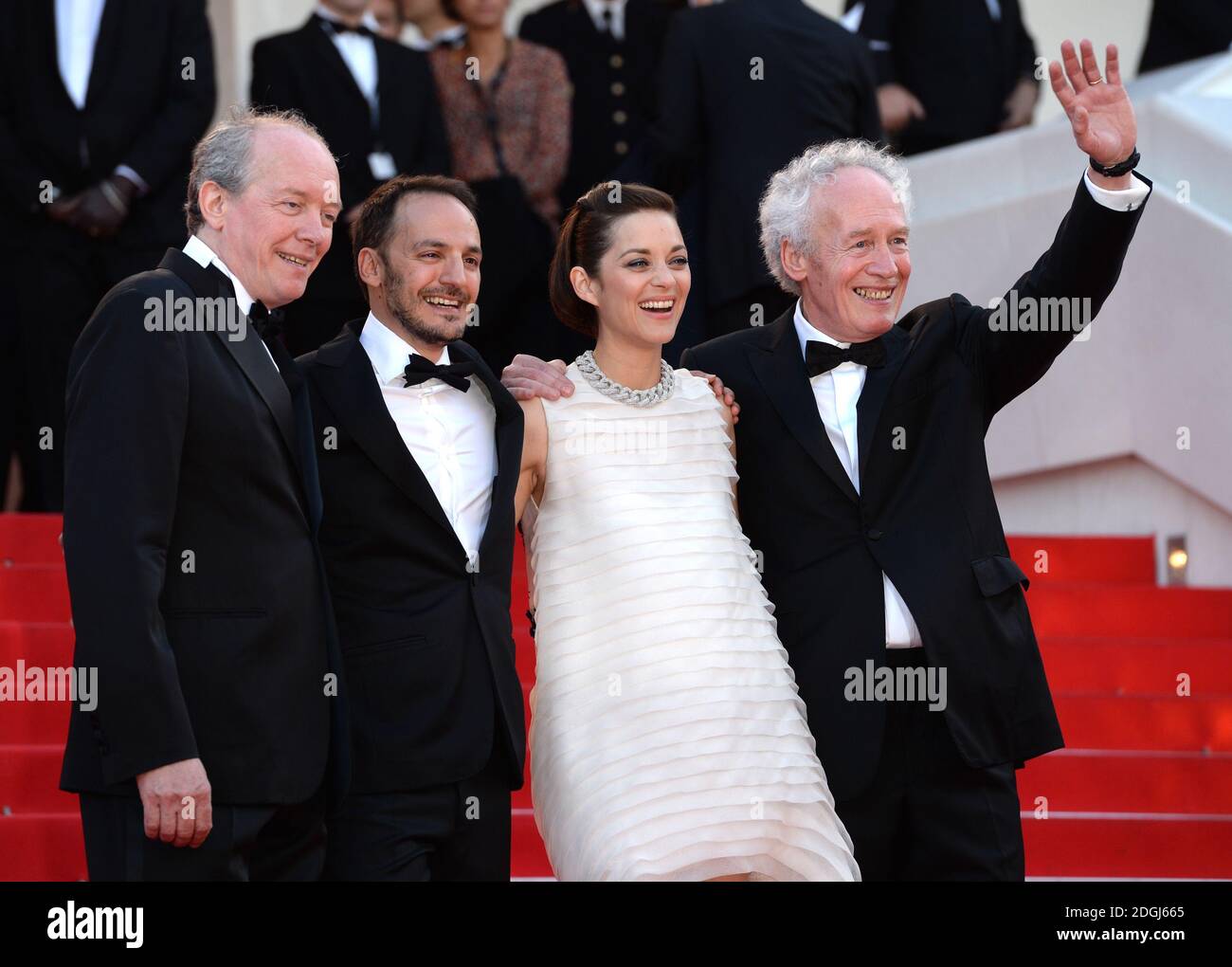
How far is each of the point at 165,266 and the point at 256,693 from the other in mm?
856

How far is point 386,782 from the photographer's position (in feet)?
12.2

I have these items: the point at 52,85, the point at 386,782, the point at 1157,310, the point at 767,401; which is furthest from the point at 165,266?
the point at 1157,310

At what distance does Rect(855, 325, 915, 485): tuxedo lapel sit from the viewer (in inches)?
160

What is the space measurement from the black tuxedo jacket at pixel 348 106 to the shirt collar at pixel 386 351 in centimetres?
349

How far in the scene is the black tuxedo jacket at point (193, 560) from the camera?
3.29 m

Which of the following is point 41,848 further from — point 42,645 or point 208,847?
point 208,847

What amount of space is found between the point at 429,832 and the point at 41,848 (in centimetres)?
160

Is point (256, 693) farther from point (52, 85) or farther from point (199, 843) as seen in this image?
point (52, 85)

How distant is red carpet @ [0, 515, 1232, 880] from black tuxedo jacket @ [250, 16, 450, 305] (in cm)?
157

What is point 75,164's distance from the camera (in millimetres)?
7316

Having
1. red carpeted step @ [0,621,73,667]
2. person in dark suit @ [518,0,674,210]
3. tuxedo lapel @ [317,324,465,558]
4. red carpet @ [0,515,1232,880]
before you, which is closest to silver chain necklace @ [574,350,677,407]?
tuxedo lapel @ [317,324,465,558]

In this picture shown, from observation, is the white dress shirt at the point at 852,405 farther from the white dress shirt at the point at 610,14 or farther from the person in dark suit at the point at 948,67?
the white dress shirt at the point at 610,14

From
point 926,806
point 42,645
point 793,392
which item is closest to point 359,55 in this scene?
point 42,645

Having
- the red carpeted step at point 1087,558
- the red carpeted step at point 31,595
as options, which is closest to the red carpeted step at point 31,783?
the red carpeted step at point 31,595
